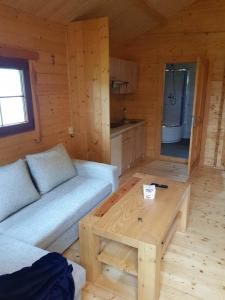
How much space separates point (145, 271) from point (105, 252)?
38 cm

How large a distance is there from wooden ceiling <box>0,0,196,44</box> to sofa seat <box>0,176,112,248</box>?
1.96 meters

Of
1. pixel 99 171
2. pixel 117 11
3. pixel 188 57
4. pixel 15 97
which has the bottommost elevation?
pixel 99 171

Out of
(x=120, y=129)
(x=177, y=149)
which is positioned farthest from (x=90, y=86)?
(x=177, y=149)

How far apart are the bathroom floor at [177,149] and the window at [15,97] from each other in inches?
123

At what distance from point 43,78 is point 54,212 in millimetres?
1703

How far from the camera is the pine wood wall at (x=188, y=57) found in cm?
391

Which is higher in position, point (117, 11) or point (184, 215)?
point (117, 11)

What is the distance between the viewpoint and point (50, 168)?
2531 millimetres

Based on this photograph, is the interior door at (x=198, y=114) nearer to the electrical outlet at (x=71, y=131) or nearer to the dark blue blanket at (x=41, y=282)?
the electrical outlet at (x=71, y=131)

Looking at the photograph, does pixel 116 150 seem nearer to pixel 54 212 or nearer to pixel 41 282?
pixel 54 212

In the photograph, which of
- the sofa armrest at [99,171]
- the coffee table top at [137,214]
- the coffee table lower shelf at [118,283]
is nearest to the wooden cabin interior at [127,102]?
the coffee table lower shelf at [118,283]

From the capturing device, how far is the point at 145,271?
1.61 meters

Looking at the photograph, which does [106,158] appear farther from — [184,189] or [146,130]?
[146,130]

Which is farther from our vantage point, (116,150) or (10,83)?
(116,150)
